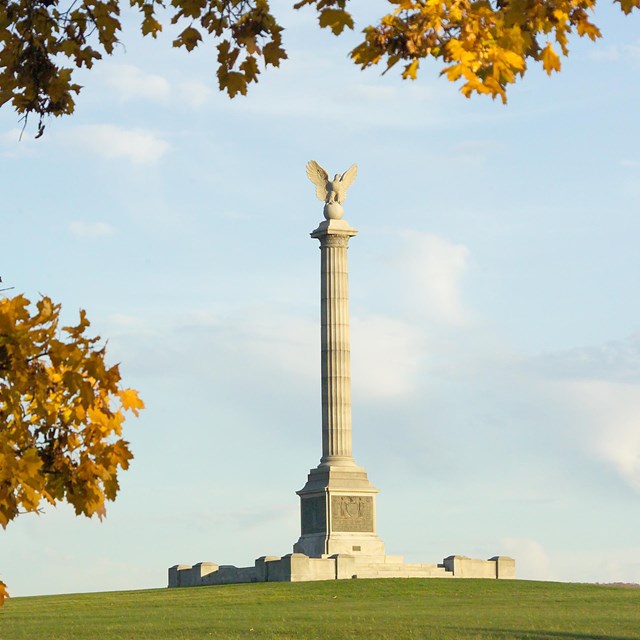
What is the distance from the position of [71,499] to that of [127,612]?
77.1ft

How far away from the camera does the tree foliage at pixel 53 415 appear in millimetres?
7992

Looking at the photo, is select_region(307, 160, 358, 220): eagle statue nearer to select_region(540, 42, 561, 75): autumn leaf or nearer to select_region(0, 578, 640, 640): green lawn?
select_region(0, 578, 640, 640): green lawn

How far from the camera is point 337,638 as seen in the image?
22.6 metres

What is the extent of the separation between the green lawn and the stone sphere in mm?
15159

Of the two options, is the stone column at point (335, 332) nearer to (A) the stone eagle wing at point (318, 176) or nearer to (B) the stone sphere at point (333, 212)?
(B) the stone sphere at point (333, 212)

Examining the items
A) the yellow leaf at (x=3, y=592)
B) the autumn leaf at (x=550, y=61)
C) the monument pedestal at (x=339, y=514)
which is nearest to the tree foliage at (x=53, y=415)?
the yellow leaf at (x=3, y=592)

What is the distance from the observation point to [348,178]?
5059 cm

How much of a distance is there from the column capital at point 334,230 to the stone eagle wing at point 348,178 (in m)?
1.70

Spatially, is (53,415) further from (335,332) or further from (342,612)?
(335,332)

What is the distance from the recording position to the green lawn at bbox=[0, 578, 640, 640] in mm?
23891

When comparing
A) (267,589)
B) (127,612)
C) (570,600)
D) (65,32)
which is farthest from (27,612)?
(65,32)

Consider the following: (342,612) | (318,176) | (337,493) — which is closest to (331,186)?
(318,176)

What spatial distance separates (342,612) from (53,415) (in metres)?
21.3

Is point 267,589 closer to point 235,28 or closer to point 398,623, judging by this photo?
point 398,623
